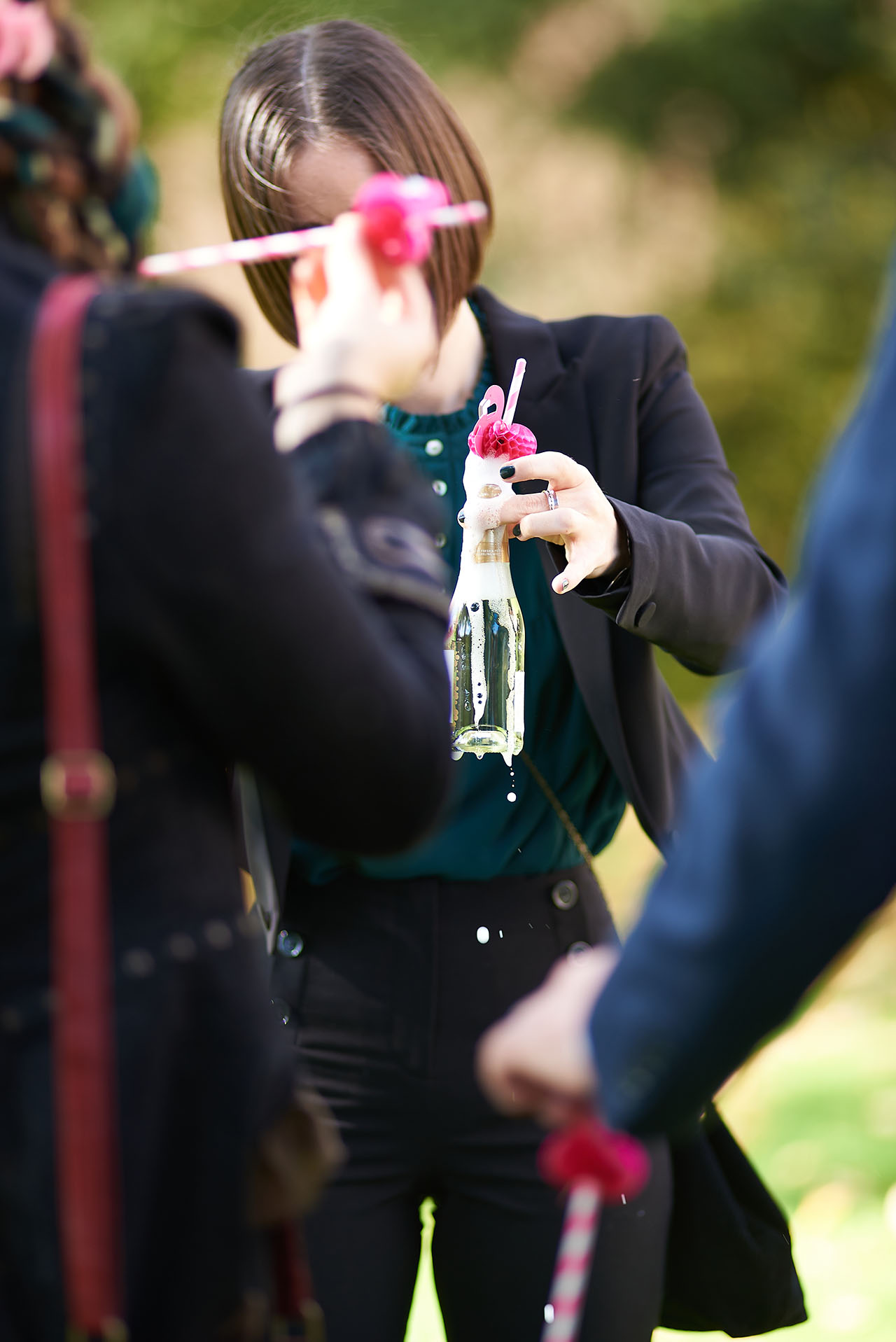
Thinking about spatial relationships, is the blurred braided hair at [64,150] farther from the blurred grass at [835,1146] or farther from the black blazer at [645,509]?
the blurred grass at [835,1146]

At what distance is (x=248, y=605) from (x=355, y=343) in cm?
24

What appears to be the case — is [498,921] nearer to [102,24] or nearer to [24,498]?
[24,498]

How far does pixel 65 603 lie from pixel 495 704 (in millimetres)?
863

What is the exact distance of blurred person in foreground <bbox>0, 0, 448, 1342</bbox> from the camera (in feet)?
2.59

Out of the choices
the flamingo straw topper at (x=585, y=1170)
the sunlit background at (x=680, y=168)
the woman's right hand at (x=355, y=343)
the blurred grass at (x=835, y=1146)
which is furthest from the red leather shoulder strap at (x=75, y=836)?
the sunlit background at (x=680, y=168)

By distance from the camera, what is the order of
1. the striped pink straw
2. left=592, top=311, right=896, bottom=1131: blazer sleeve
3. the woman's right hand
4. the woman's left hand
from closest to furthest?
left=592, top=311, right=896, bottom=1131: blazer sleeve → the woman's right hand → the striped pink straw → the woman's left hand

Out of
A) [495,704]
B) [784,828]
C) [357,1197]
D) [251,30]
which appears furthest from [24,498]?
[251,30]

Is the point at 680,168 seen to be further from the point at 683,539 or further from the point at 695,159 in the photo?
the point at 683,539

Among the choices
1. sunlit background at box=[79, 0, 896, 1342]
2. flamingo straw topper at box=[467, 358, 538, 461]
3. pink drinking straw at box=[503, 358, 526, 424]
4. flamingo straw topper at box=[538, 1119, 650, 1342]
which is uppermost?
sunlit background at box=[79, 0, 896, 1342]

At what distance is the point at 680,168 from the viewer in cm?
818

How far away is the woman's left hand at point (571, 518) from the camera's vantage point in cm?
141

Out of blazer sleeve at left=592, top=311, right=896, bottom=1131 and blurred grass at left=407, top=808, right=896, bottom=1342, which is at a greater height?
blazer sleeve at left=592, top=311, right=896, bottom=1131

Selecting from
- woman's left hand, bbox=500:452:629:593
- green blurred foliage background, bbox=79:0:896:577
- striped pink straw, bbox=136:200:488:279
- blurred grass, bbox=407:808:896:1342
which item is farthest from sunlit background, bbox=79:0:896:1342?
striped pink straw, bbox=136:200:488:279

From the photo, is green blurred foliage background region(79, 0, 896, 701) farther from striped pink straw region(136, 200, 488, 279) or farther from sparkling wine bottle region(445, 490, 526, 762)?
striped pink straw region(136, 200, 488, 279)
